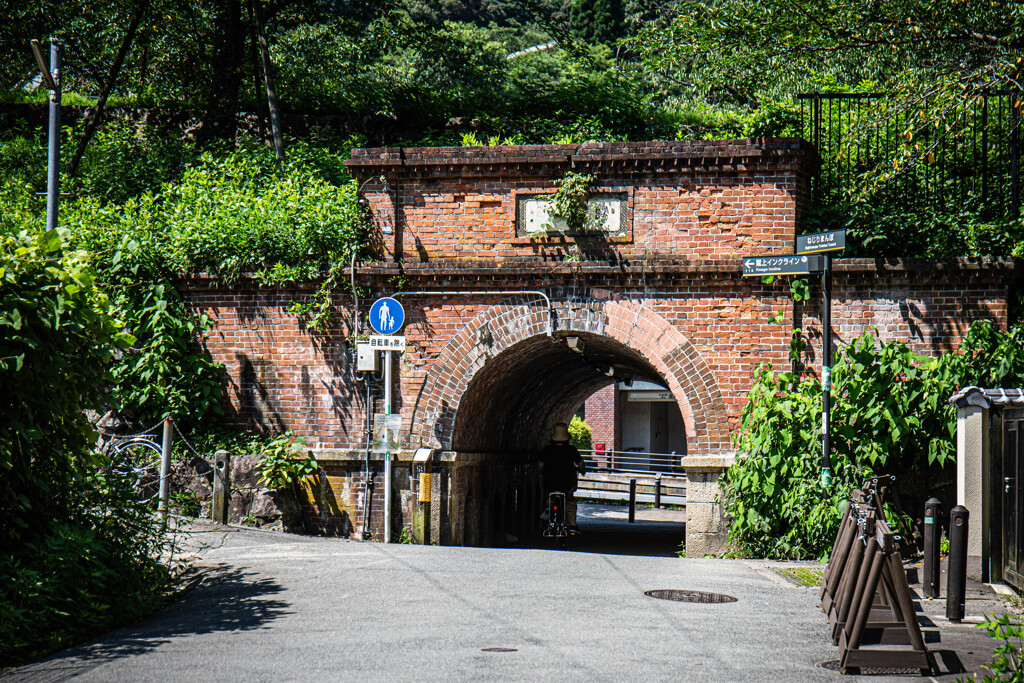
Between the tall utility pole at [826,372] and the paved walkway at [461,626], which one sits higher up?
the tall utility pole at [826,372]

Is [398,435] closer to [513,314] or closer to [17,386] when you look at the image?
[513,314]

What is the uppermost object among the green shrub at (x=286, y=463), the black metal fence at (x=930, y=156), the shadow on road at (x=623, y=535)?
the black metal fence at (x=930, y=156)

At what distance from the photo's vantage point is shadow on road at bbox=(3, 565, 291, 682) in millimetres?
6359

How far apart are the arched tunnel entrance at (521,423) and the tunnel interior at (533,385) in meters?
0.02

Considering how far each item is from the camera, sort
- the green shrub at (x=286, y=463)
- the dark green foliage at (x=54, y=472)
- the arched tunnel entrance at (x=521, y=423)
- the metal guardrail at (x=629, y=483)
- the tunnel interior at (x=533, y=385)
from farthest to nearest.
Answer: the metal guardrail at (x=629, y=483), the arched tunnel entrance at (x=521, y=423), the tunnel interior at (x=533, y=385), the green shrub at (x=286, y=463), the dark green foliage at (x=54, y=472)

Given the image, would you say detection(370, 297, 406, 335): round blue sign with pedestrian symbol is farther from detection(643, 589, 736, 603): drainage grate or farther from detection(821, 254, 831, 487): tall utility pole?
detection(643, 589, 736, 603): drainage grate

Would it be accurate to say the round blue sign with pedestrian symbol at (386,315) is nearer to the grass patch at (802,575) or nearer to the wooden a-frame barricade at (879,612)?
the grass patch at (802,575)

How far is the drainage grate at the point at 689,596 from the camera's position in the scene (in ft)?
28.1

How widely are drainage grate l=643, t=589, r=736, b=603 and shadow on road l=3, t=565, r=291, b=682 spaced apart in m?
3.31

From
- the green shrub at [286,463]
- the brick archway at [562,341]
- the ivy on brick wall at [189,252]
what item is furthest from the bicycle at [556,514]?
the ivy on brick wall at [189,252]

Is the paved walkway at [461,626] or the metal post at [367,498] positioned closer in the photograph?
the paved walkway at [461,626]

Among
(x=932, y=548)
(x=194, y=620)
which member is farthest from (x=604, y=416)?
(x=194, y=620)

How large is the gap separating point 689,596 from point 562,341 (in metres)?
5.31

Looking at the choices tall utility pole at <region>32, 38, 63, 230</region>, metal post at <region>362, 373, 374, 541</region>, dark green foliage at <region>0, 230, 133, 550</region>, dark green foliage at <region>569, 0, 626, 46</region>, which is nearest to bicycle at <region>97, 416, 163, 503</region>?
metal post at <region>362, 373, 374, 541</region>
